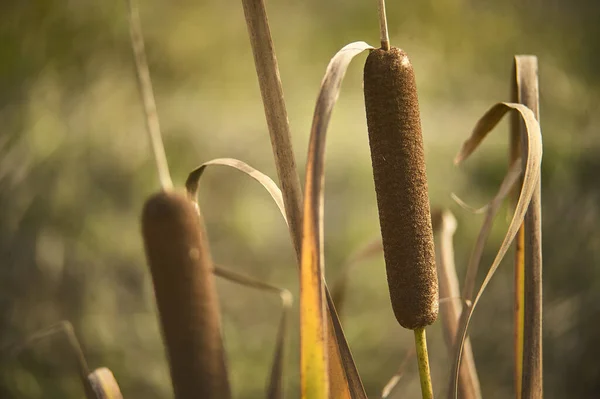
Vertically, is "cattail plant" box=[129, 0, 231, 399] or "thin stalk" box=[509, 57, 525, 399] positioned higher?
"cattail plant" box=[129, 0, 231, 399]

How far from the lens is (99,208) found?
188 centimetres

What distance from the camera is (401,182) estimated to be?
0.46 metres

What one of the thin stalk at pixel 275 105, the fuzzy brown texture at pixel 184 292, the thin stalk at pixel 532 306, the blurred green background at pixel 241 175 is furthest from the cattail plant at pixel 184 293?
the blurred green background at pixel 241 175

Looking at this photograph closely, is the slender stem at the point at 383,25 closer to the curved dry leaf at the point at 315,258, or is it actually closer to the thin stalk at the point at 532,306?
the curved dry leaf at the point at 315,258

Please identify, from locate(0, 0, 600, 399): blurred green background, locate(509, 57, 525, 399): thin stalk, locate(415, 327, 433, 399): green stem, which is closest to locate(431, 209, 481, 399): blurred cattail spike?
locate(509, 57, 525, 399): thin stalk

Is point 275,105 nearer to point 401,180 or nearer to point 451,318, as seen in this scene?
point 401,180

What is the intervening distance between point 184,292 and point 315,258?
0.31ft

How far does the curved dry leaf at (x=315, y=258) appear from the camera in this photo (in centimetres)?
40

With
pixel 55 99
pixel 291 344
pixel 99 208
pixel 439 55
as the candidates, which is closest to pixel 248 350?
pixel 291 344

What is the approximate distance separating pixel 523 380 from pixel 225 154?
5.07 ft

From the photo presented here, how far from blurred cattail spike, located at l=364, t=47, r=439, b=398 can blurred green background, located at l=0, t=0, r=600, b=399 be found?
1156 millimetres

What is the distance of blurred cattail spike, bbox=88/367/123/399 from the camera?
516 millimetres

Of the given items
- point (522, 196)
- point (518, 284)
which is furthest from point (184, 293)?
point (518, 284)

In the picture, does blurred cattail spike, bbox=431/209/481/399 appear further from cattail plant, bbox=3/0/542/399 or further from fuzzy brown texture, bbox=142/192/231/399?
fuzzy brown texture, bbox=142/192/231/399
